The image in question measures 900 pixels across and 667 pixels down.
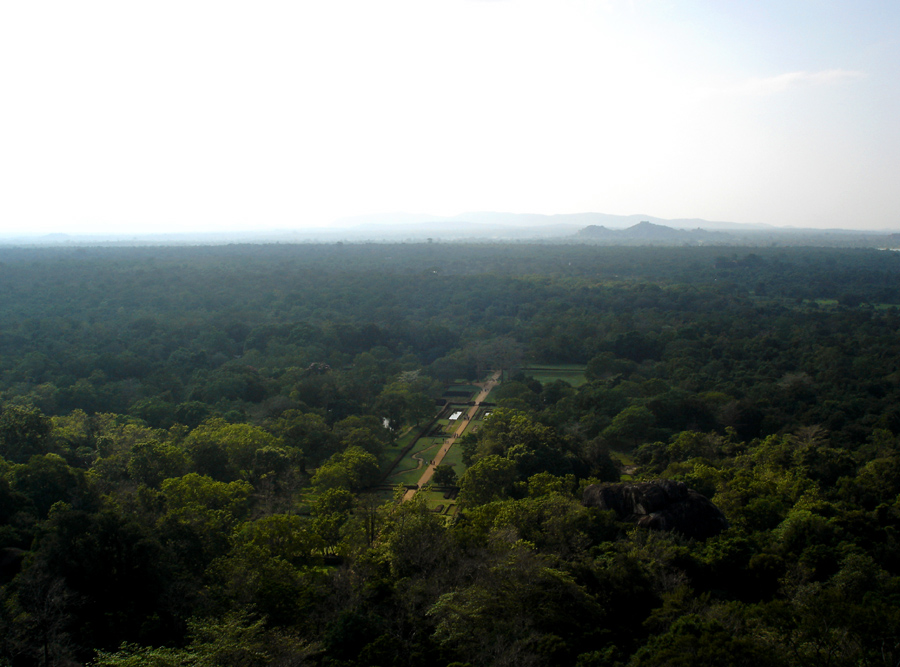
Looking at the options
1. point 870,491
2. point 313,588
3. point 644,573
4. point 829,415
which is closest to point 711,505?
point 644,573

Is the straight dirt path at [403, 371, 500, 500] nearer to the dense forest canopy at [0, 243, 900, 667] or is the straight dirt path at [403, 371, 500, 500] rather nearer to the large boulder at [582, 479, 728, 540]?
the dense forest canopy at [0, 243, 900, 667]

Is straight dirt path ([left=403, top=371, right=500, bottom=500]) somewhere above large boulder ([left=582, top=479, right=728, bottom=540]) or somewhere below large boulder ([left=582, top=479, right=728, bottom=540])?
below

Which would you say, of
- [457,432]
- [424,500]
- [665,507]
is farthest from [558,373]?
[424,500]

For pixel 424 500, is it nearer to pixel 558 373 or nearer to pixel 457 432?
pixel 457 432

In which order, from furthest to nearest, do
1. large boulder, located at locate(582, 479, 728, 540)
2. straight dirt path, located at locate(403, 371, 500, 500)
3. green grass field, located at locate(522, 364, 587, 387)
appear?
1. green grass field, located at locate(522, 364, 587, 387)
2. straight dirt path, located at locate(403, 371, 500, 500)
3. large boulder, located at locate(582, 479, 728, 540)

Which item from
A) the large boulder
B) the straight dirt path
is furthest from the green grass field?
the large boulder

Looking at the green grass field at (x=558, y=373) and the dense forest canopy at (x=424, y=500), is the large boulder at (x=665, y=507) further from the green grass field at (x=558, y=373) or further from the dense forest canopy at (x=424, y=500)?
the green grass field at (x=558, y=373)

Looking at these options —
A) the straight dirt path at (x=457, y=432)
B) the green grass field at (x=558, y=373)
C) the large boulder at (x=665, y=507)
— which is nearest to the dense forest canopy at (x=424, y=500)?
the large boulder at (x=665, y=507)

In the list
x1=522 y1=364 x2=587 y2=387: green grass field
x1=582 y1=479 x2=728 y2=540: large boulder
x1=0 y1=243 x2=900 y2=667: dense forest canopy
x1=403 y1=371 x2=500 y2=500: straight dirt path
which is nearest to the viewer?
x1=0 y1=243 x2=900 y2=667: dense forest canopy
